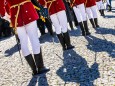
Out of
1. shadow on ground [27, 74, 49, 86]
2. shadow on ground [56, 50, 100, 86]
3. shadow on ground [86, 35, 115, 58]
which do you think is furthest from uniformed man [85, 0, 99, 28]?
shadow on ground [27, 74, 49, 86]

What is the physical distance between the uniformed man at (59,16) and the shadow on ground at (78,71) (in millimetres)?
1299

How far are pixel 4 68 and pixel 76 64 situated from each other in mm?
2180

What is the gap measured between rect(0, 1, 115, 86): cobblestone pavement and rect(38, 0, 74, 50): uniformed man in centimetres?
38

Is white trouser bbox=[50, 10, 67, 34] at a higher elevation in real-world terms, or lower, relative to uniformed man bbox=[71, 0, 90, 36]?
higher

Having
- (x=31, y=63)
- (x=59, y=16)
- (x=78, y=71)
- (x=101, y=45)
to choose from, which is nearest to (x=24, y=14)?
(x=31, y=63)

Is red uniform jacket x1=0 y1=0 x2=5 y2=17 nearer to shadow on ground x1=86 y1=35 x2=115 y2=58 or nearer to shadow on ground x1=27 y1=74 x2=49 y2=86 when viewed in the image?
shadow on ground x1=27 y1=74 x2=49 y2=86

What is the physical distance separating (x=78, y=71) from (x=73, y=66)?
1.73ft

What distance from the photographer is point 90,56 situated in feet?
28.0

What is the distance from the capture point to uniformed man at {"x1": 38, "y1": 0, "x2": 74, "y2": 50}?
385 inches

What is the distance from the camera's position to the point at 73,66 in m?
7.80

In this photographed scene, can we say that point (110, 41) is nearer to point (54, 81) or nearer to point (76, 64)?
point (76, 64)

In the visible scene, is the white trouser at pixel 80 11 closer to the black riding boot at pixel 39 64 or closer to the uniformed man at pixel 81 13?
the uniformed man at pixel 81 13

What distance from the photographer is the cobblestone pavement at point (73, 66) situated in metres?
6.70

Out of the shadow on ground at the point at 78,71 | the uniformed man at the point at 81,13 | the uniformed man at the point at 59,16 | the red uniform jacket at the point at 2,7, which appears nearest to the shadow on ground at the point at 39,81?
the shadow on ground at the point at 78,71
